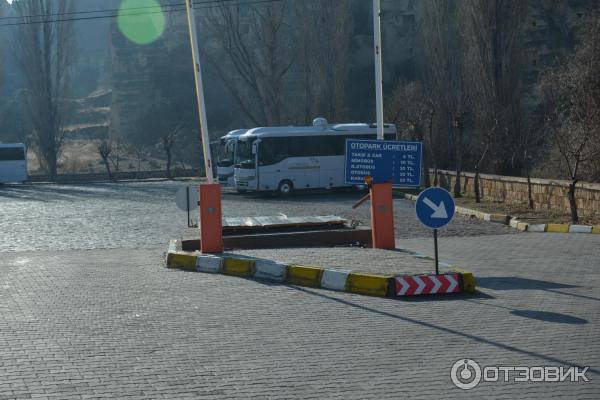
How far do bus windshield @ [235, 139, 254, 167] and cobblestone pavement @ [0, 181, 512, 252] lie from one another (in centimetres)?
157

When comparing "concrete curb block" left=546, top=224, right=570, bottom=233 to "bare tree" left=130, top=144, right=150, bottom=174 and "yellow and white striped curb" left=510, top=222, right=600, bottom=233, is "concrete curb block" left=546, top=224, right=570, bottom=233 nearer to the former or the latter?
"yellow and white striped curb" left=510, top=222, right=600, bottom=233

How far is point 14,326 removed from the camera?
9.00m

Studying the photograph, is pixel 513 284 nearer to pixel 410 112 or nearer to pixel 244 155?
pixel 244 155

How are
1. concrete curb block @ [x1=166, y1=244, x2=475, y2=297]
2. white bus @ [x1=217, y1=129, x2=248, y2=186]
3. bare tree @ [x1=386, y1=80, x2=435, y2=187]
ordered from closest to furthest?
concrete curb block @ [x1=166, y1=244, x2=475, y2=297] < bare tree @ [x1=386, y1=80, x2=435, y2=187] < white bus @ [x1=217, y1=129, x2=248, y2=186]

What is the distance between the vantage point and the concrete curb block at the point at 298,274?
37.2 feet

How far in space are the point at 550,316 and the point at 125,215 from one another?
766 inches

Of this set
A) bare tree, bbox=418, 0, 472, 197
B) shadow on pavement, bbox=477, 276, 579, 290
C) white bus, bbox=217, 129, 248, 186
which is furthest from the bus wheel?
shadow on pavement, bbox=477, 276, 579, 290

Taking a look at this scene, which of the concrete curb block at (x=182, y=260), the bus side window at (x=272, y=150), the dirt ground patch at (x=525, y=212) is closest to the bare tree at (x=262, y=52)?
the bus side window at (x=272, y=150)

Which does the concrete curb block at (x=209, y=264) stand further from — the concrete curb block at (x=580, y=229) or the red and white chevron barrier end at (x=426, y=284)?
the concrete curb block at (x=580, y=229)

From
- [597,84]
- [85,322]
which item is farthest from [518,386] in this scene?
[597,84]

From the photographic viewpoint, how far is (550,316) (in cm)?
952

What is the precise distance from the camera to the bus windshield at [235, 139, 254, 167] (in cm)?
3638

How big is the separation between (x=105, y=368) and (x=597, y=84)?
2087 cm

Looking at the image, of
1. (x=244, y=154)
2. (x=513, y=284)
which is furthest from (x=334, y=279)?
(x=244, y=154)
